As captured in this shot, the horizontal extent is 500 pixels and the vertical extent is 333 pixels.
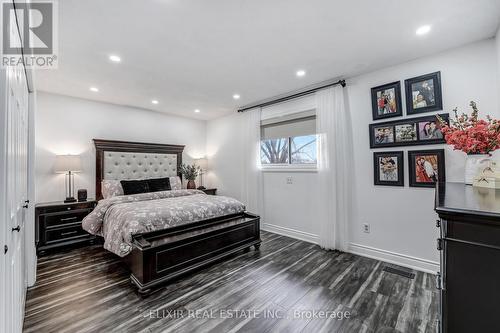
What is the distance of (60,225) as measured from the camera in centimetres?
328

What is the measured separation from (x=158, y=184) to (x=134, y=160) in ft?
2.43

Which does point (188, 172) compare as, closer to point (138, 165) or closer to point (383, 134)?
point (138, 165)

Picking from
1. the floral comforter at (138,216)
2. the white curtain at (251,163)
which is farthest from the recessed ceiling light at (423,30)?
the floral comforter at (138,216)

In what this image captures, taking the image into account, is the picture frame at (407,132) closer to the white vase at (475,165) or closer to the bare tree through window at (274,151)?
the white vase at (475,165)

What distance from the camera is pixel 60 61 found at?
2588 millimetres

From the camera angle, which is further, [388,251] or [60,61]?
[388,251]

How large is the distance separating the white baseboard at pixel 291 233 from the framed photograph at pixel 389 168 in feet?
4.48

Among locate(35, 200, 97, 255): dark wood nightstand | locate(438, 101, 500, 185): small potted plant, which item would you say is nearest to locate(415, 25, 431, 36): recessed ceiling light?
locate(438, 101, 500, 185): small potted plant

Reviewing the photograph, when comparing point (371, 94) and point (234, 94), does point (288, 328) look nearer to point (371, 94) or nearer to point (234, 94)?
point (371, 94)

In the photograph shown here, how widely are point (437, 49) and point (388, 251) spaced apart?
8.19 ft

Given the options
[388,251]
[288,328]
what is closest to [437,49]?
[388,251]

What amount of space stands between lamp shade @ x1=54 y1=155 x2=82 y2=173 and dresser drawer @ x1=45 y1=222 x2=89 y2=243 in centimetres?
88

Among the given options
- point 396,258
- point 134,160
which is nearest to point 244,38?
point 396,258

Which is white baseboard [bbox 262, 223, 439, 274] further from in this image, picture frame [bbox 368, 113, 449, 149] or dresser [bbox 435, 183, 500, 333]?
dresser [bbox 435, 183, 500, 333]
